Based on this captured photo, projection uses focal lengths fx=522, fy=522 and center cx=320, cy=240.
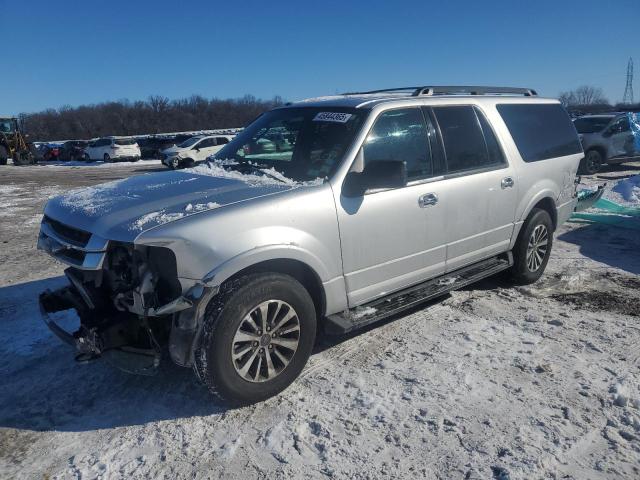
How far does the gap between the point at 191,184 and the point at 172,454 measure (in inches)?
73.4

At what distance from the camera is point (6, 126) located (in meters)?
32.9

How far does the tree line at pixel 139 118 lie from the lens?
268 ft

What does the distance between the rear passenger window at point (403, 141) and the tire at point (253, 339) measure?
1226mm

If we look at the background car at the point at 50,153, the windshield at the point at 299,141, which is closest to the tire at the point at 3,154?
the background car at the point at 50,153

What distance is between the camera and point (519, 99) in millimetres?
5504

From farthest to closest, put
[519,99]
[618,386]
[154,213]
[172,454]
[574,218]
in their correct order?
[574,218] < [519,99] < [618,386] < [154,213] < [172,454]

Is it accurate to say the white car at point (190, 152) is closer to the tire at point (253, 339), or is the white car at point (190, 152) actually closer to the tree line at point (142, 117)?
the tire at point (253, 339)

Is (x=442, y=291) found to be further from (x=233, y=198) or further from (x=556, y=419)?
(x=233, y=198)

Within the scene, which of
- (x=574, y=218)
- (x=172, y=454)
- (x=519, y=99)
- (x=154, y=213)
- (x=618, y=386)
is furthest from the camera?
(x=574, y=218)

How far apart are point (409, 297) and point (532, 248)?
2051mm

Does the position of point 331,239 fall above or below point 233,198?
below

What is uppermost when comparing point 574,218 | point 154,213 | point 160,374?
point 154,213

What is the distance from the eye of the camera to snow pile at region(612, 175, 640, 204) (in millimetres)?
10281

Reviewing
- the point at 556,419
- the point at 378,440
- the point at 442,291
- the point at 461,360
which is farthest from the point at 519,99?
the point at 378,440
